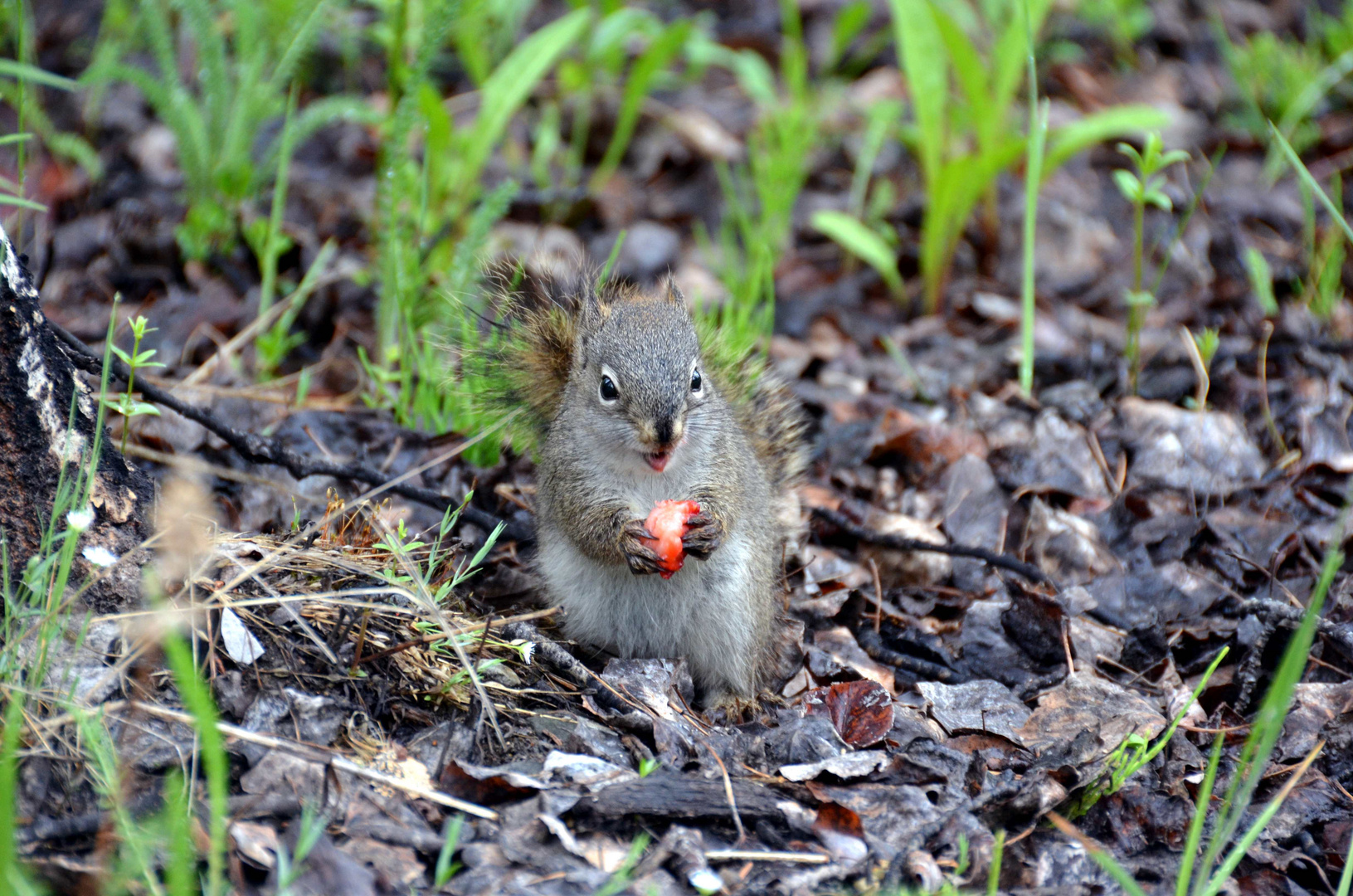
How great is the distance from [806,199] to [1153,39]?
2984mm

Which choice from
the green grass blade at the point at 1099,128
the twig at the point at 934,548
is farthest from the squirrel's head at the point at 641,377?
the green grass blade at the point at 1099,128

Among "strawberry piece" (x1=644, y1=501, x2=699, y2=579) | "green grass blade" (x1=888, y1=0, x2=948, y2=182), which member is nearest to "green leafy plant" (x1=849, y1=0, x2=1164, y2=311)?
"green grass blade" (x1=888, y1=0, x2=948, y2=182)

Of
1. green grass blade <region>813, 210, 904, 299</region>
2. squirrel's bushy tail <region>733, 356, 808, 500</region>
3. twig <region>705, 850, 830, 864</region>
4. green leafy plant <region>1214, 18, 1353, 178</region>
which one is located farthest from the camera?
green leafy plant <region>1214, 18, 1353, 178</region>

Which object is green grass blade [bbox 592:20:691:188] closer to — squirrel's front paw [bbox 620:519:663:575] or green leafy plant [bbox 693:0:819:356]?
green leafy plant [bbox 693:0:819:356]

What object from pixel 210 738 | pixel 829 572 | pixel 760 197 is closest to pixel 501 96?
pixel 760 197

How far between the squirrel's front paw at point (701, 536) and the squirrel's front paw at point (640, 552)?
0.09 meters

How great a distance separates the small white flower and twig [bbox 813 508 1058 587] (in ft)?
7.56

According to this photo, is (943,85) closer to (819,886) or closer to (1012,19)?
(1012,19)

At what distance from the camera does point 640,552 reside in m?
2.99

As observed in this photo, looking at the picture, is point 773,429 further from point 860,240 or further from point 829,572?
point 860,240

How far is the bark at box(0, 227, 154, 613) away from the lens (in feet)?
7.91

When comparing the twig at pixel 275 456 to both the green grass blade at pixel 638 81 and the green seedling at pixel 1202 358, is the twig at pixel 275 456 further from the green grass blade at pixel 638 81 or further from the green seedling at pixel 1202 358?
the green grass blade at pixel 638 81

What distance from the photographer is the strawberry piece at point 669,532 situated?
2.98m

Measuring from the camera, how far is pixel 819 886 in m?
2.25
